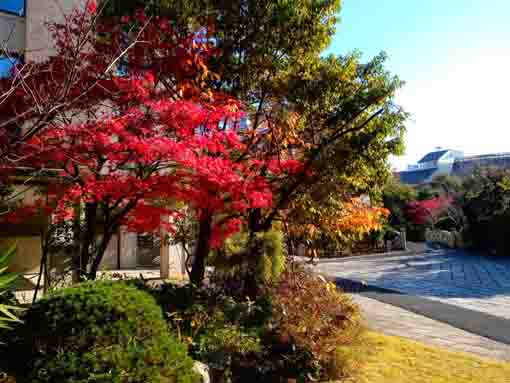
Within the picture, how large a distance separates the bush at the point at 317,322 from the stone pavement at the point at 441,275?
5.46 m

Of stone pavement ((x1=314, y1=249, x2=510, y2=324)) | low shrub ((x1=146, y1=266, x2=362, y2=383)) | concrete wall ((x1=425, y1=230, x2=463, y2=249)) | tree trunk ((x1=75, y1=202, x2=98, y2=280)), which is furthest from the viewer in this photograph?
concrete wall ((x1=425, y1=230, x2=463, y2=249))

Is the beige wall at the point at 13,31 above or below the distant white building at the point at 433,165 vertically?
below

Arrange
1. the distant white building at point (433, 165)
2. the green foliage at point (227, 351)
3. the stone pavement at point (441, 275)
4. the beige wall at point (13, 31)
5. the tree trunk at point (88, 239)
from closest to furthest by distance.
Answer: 1. the green foliage at point (227, 351)
2. the tree trunk at point (88, 239)
3. the beige wall at point (13, 31)
4. the stone pavement at point (441, 275)
5. the distant white building at point (433, 165)

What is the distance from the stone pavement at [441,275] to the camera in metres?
11.4

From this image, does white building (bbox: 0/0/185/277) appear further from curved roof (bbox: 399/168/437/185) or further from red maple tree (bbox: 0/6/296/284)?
curved roof (bbox: 399/168/437/185)

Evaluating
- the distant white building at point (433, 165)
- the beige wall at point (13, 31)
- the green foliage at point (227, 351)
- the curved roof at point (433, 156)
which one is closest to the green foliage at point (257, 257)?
the green foliage at point (227, 351)

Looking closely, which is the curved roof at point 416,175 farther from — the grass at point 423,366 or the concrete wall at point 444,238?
the grass at point 423,366

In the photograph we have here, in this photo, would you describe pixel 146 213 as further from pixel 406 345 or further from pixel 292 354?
pixel 406 345

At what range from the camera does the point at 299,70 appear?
7.75 m

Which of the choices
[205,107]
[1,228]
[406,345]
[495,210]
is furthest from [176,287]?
[495,210]

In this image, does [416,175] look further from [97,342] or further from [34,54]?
[97,342]

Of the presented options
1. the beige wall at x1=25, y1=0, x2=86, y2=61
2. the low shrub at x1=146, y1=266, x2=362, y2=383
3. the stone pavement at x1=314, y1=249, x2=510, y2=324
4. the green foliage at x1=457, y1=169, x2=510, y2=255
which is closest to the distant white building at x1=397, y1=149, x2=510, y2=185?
the green foliage at x1=457, y1=169, x2=510, y2=255

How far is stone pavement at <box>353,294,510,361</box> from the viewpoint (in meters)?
6.82

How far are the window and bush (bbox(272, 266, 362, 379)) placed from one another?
35.3ft
